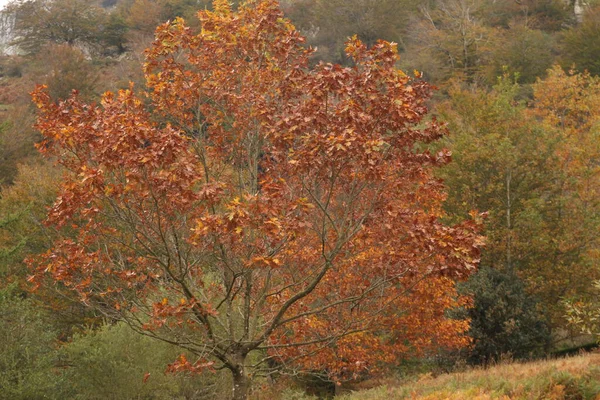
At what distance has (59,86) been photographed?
40.9 m

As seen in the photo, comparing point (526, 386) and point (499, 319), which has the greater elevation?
point (526, 386)

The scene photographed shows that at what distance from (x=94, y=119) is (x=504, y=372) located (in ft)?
32.2

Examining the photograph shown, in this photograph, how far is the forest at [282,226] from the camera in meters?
7.06

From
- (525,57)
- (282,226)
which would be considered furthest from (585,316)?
(525,57)

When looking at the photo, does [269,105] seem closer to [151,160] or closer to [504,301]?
[151,160]

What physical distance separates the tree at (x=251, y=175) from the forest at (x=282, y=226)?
0.04 m

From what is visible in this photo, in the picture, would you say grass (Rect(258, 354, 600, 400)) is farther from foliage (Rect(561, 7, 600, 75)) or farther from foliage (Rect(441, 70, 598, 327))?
foliage (Rect(561, 7, 600, 75))

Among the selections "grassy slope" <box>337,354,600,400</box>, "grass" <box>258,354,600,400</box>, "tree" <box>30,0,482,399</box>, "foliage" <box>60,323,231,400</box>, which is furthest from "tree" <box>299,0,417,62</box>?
"grassy slope" <box>337,354,600,400</box>

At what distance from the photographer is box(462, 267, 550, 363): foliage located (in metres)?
17.7

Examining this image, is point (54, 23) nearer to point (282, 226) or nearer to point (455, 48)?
point (455, 48)

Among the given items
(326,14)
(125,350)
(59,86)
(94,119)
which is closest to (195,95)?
(94,119)

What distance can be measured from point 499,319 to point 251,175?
39.8 ft

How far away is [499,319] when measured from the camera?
17.9 meters

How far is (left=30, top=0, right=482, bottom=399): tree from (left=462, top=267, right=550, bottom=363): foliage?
8.58 m
